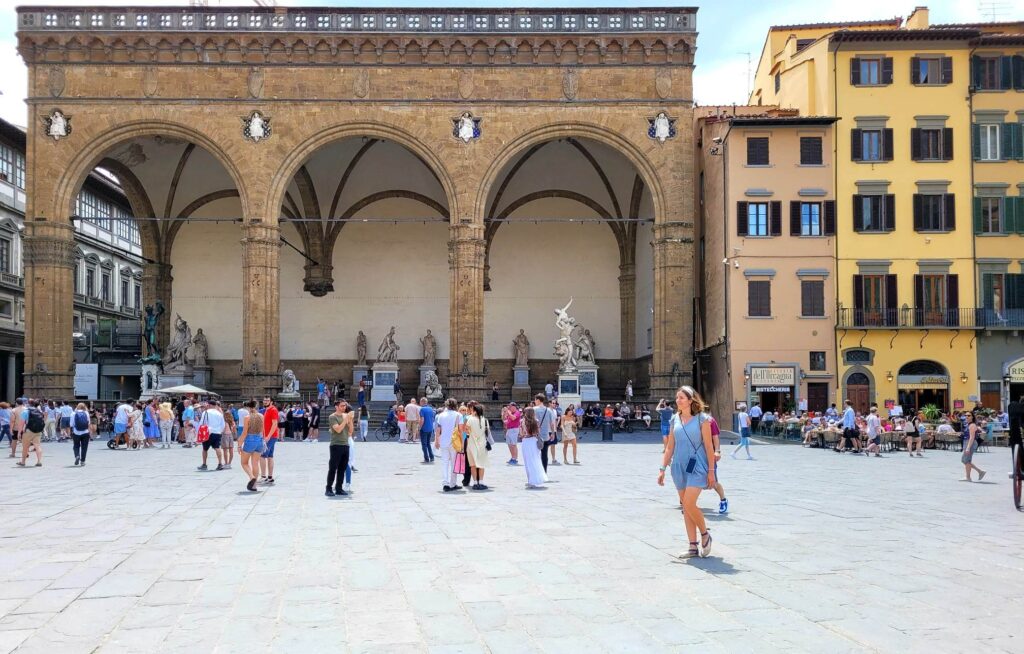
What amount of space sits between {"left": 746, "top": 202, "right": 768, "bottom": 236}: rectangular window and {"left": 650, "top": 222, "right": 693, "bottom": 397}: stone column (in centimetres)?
269

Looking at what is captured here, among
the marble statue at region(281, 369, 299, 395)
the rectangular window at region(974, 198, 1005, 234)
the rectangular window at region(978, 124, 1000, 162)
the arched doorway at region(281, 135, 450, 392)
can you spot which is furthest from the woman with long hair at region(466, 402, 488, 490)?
the arched doorway at region(281, 135, 450, 392)

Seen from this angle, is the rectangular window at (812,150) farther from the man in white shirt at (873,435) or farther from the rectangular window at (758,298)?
the man in white shirt at (873,435)

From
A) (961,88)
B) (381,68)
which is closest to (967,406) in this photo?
(961,88)

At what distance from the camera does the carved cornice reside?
3428 cm

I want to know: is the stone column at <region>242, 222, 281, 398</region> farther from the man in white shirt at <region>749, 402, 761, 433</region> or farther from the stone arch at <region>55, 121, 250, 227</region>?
the man in white shirt at <region>749, 402, 761, 433</region>

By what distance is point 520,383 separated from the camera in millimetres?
40594

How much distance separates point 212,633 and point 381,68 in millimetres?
30667

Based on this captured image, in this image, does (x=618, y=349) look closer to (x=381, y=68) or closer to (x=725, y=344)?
(x=725, y=344)

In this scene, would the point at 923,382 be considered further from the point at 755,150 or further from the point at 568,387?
the point at 568,387

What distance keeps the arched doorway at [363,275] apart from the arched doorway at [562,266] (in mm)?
2389

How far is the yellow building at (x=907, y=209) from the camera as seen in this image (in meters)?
32.1

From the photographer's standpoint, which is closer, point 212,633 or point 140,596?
point 212,633

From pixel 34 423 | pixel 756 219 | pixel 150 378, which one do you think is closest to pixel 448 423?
pixel 34 423

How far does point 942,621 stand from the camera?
6402mm
